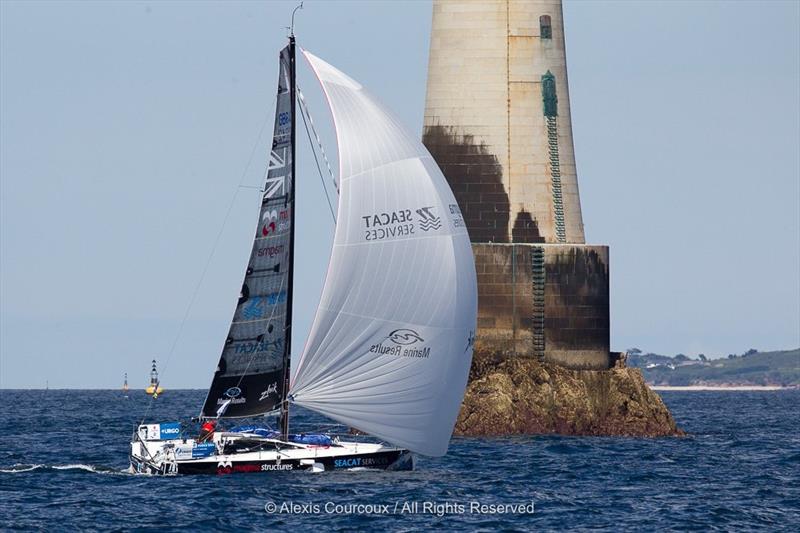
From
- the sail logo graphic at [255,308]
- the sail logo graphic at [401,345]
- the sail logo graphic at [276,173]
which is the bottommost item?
the sail logo graphic at [401,345]

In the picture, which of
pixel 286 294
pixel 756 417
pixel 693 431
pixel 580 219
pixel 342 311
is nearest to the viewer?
pixel 342 311

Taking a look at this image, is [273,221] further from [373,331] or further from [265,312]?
[373,331]

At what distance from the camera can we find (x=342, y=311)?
40.0m

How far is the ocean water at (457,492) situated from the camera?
36312mm

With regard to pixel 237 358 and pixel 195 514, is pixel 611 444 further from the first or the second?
pixel 195 514

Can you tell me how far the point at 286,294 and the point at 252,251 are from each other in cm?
152

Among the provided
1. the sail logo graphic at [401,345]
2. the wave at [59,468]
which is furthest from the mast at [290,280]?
the wave at [59,468]

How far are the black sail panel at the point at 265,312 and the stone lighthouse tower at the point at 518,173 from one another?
16.9 m

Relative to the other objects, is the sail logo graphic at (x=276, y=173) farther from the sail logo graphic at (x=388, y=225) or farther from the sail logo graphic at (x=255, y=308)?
the sail logo graphic at (x=388, y=225)

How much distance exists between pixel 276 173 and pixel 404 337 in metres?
6.02

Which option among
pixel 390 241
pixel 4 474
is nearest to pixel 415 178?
pixel 390 241

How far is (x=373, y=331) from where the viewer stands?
39938 millimetres

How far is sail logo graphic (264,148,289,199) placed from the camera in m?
43.0

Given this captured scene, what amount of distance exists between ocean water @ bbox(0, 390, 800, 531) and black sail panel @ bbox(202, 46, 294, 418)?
2.38 metres
